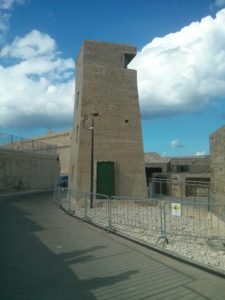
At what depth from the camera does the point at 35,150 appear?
42281 mm

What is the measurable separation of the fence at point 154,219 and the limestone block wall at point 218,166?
73cm

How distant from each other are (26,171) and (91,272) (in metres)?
32.1

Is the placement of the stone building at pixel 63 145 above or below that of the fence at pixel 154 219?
above

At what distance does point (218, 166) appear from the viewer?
16359mm

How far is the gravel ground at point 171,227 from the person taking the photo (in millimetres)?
9430

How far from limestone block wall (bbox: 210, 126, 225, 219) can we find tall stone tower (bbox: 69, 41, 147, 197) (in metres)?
7.47

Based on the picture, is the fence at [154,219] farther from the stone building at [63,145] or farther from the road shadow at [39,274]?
the stone building at [63,145]

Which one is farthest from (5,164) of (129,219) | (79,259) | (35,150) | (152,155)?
(79,259)

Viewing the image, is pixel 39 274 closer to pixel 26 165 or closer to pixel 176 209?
pixel 176 209

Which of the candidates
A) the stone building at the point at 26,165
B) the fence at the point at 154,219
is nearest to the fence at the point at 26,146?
the stone building at the point at 26,165

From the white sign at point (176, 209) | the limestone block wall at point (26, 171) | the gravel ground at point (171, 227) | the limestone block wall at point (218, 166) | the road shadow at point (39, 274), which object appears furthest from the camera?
the limestone block wall at point (26, 171)

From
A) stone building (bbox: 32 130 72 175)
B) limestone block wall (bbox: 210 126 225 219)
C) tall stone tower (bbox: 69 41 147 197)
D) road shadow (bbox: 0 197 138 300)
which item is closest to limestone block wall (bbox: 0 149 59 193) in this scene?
stone building (bbox: 32 130 72 175)

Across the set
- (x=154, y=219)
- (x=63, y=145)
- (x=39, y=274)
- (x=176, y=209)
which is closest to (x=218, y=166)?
(x=154, y=219)

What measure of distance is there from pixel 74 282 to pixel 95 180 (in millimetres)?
16999
